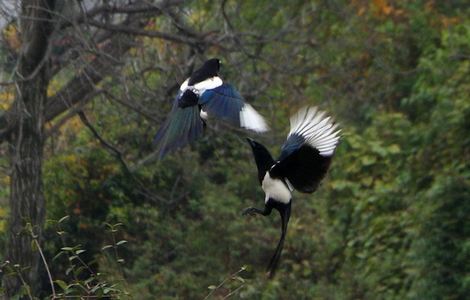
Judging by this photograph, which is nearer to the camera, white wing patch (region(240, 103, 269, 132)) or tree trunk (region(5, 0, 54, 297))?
white wing patch (region(240, 103, 269, 132))

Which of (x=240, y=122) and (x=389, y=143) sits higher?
(x=240, y=122)

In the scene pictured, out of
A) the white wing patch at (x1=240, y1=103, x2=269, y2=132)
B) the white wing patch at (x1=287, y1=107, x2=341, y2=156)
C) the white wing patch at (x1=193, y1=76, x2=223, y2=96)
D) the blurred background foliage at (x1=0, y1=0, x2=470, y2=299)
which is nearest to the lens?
the white wing patch at (x1=287, y1=107, x2=341, y2=156)

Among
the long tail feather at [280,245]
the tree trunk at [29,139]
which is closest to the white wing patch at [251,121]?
the long tail feather at [280,245]

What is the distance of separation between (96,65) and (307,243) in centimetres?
220

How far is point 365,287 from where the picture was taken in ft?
27.5

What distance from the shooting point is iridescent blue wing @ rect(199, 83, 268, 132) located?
5.12 m

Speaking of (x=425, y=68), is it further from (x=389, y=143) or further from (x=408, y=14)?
(x=408, y=14)

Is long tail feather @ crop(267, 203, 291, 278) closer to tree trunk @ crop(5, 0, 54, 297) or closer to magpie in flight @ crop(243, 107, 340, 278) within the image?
magpie in flight @ crop(243, 107, 340, 278)

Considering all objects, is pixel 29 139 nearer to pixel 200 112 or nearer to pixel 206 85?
pixel 206 85

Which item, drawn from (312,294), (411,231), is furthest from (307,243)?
(411,231)

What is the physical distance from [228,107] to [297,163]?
636 millimetres

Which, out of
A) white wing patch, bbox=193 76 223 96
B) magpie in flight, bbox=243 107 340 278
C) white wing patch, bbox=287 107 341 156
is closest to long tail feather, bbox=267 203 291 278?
magpie in flight, bbox=243 107 340 278

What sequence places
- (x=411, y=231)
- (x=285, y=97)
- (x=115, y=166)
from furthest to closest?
(x=285, y=97) < (x=115, y=166) < (x=411, y=231)

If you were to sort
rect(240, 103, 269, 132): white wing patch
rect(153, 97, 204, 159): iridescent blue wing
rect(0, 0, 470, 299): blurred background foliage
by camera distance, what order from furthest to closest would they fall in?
rect(0, 0, 470, 299): blurred background foliage < rect(153, 97, 204, 159): iridescent blue wing < rect(240, 103, 269, 132): white wing patch
